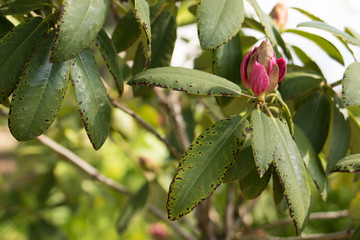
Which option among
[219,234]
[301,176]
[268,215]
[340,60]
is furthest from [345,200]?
[301,176]

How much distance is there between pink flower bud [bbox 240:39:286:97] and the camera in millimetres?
595

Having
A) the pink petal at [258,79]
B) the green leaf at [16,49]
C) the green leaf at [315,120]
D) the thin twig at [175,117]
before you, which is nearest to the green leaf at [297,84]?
the green leaf at [315,120]

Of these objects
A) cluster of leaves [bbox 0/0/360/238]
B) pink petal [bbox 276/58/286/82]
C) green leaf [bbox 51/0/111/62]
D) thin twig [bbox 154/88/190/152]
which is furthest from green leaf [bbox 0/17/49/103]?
thin twig [bbox 154/88/190/152]

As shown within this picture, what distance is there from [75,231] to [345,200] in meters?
1.39

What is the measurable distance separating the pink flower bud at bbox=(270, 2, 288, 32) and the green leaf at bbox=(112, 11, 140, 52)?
267 mm

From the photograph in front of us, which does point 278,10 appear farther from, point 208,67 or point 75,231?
point 75,231

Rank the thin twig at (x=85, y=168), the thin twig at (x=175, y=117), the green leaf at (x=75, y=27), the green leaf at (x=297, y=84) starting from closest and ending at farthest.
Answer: the green leaf at (x=75, y=27) < the green leaf at (x=297, y=84) < the thin twig at (x=85, y=168) < the thin twig at (x=175, y=117)

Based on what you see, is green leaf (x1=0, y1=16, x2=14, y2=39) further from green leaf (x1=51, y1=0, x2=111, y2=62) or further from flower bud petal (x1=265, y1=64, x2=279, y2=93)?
flower bud petal (x1=265, y1=64, x2=279, y2=93)

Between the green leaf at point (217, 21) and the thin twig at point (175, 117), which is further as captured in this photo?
the thin twig at point (175, 117)

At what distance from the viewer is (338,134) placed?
28.0 inches

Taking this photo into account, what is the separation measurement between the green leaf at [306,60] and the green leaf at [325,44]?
0.10 ft

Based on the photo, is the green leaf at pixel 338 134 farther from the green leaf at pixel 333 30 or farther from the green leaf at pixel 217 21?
the green leaf at pixel 217 21

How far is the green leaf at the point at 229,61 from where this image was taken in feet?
2.28

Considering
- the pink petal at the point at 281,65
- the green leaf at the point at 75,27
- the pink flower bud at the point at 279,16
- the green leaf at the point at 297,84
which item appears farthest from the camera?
the pink flower bud at the point at 279,16
